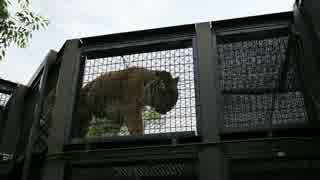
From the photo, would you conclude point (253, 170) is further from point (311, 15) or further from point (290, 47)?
point (311, 15)

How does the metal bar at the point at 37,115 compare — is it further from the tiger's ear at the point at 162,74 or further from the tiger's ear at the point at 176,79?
the tiger's ear at the point at 176,79

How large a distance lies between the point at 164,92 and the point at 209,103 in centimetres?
50

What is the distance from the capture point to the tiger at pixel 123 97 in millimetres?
3338

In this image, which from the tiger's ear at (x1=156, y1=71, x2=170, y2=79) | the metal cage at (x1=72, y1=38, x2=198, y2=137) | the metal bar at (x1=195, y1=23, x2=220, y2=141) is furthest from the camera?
the tiger's ear at (x1=156, y1=71, x2=170, y2=79)

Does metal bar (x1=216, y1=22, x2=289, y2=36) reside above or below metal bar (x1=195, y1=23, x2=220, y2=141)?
above

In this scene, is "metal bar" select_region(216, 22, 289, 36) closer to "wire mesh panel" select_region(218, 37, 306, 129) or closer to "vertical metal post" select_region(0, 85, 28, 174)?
"wire mesh panel" select_region(218, 37, 306, 129)

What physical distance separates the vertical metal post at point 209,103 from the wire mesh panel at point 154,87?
0.11 metres

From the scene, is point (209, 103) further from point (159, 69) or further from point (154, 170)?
point (154, 170)

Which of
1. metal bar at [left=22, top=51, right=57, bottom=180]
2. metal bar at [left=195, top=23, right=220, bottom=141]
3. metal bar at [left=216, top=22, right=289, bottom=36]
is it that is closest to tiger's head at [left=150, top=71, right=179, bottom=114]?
metal bar at [left=195, top=23, right=220, bottom=141]

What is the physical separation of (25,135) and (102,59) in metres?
1.31

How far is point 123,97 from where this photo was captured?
11.3ft

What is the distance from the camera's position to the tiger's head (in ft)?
10.8

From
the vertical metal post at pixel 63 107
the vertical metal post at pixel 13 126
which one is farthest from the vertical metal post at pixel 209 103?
the vertical metal post at pixel 13 126

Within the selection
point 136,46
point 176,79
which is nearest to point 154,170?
point 176,79
